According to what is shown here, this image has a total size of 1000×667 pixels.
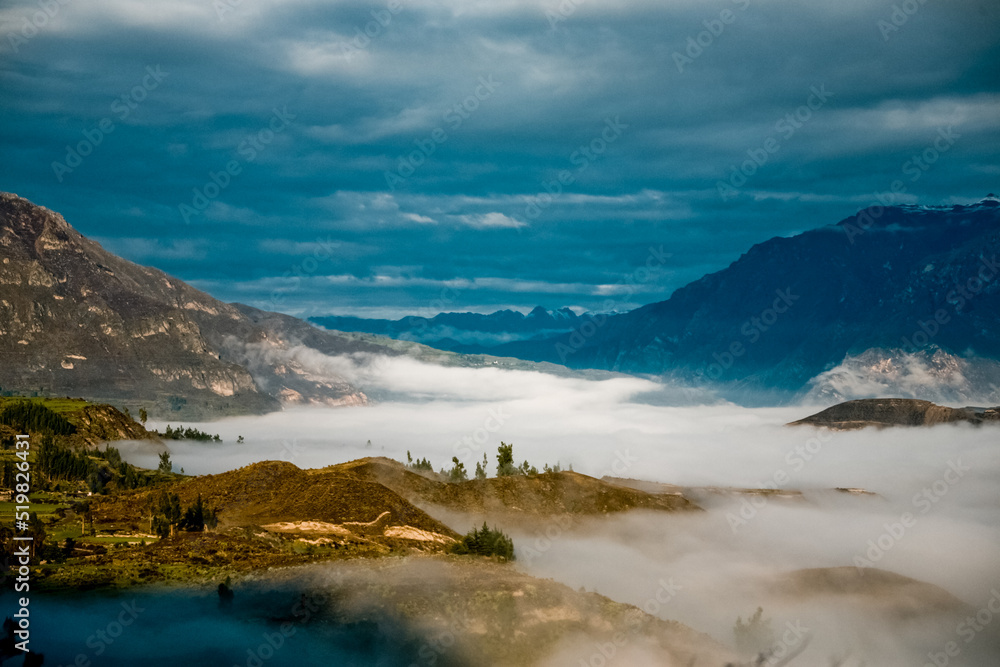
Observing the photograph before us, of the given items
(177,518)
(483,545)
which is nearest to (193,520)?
(177,518)

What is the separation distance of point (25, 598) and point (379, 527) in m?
82.1

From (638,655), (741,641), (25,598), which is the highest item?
(25,598)

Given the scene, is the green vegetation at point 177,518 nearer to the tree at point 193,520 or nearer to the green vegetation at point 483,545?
the tree at point 193,520

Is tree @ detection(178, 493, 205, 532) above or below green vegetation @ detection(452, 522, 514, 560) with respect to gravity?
above

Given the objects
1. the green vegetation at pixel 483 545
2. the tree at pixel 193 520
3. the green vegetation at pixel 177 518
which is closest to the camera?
the green vegetation at pixel 483 545

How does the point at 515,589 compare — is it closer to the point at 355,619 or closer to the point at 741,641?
the point at 355,619

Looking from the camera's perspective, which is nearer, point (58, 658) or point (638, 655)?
point (58, 658)

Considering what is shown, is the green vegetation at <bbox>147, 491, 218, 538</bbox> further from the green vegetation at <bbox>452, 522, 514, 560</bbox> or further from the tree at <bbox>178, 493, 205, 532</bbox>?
the green vegetation at <bbox>452, 522, 514, 560</bbox>

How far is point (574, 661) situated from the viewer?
114 meters

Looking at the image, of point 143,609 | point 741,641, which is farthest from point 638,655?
point 741,641

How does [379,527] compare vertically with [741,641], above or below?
above

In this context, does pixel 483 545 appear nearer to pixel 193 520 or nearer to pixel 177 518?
pixel 193 520

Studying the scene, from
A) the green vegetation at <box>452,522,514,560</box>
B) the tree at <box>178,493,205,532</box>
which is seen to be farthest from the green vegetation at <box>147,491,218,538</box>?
the green vegetation at <box>452,522,514,560</box>

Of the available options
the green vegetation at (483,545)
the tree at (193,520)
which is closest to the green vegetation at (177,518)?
the tree at (193,520)
